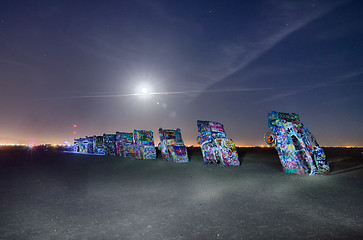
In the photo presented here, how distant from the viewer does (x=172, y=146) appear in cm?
1471

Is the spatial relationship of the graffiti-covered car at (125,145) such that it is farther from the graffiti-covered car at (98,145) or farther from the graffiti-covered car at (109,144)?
the graffiti-covered car at (98,145)

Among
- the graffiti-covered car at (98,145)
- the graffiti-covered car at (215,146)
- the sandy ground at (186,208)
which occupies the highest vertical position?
the graffiti-covered car at (98,145)

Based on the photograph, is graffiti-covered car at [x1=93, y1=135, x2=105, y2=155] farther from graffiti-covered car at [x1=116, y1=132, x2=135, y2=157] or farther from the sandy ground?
the sandy ground

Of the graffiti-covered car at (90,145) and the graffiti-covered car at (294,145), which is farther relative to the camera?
the graffiti-covered car at (90,145)

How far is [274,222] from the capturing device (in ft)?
14.1

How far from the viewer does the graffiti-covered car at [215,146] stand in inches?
493

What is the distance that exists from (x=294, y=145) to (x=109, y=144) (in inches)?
651

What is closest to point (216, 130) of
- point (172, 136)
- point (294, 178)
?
point (172, 136)

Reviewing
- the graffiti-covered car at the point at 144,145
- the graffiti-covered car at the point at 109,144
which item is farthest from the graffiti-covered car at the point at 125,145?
the graffiti-covered car at the point at 109,144

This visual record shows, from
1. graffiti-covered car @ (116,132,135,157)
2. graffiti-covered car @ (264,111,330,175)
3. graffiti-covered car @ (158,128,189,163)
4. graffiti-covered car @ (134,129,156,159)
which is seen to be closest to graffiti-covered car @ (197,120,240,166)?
graffiti-covered car @ (158,128,189,163)

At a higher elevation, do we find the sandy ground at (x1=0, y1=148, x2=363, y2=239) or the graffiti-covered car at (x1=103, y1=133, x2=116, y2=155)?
the graffiti-covered car at (x1=103, y1=133, x2=116, y2=155)

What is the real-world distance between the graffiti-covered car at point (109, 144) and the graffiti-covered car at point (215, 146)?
33.5 feet

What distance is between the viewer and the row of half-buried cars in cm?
958

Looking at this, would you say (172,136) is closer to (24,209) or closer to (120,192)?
(120,192)
